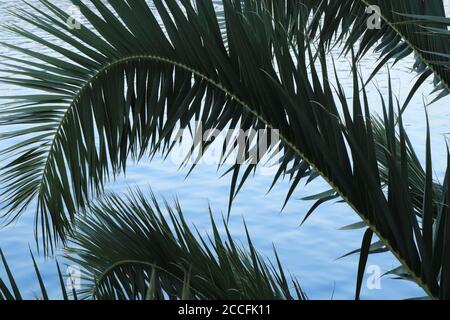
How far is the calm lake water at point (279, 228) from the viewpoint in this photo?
12.4 feet

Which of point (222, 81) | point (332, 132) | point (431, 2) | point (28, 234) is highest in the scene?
point (431, 2)

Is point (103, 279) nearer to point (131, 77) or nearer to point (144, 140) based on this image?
point (144, 140)

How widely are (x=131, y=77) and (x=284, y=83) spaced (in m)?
0.39

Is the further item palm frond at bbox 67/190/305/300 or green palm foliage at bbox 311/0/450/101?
green palm foliage at bbox 311/0/450/101

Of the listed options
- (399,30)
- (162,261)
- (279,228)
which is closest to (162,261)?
(162,261)

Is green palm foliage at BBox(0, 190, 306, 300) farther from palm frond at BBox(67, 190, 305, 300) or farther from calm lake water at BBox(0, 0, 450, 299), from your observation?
calm lake water at BBox(0, 0, 450, 299)

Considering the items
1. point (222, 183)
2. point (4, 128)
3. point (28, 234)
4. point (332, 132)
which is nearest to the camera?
point (332, 132)

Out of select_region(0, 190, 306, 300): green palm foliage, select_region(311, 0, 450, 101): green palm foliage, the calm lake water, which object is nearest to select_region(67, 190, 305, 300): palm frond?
select_region(0, 190, 306, 300): green palm foliage

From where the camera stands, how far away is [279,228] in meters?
4.51

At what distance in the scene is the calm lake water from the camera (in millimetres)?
3771

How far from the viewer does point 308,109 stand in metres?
1.21
